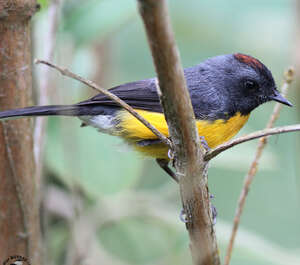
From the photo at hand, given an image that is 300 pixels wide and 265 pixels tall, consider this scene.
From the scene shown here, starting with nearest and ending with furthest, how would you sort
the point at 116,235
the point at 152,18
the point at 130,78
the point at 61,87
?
the point at 152,18
the point at 61,87
the point at 116,235
the point at 130,78

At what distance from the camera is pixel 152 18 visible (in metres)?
1.22

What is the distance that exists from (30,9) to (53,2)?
550 mm

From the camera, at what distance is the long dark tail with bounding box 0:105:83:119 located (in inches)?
80.3

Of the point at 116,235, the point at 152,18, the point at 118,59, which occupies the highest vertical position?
the point at 118,59

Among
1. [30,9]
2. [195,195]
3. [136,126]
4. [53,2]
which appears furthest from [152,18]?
[136,126]

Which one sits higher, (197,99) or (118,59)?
(118,59)

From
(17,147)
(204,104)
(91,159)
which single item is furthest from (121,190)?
(17,147)

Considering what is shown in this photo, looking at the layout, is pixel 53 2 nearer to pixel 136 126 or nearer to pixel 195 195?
pixel 136 126

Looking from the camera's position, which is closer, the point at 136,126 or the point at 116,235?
the point at 136,126

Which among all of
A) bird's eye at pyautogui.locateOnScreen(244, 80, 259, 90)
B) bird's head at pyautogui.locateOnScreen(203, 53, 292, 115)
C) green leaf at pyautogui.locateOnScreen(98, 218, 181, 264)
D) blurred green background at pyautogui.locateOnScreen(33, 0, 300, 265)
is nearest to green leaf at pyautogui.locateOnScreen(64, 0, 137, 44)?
blurred green background at pyautogui.locateOnScreen(33, 0, 300, 265)

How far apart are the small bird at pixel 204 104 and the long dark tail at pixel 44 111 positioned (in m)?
0.02

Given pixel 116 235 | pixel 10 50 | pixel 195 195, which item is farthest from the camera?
pixel 116 235

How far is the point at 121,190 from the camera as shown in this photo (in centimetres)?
299

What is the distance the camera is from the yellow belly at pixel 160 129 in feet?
9.36
